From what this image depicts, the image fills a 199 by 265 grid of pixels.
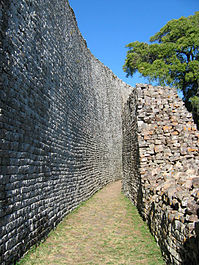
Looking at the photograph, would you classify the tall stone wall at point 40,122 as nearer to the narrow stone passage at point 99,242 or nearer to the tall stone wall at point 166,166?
the narrow stone passage at point 99,242

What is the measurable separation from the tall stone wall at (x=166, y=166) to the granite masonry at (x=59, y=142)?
0.07ft

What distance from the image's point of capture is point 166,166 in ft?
21.9

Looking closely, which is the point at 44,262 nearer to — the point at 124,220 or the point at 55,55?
the point at 124,220

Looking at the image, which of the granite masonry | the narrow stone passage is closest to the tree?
the granite masonry

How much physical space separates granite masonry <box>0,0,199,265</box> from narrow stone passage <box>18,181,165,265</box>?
25cm

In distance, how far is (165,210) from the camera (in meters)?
4.27

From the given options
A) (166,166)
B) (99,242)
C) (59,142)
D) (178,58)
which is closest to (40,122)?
(59,142)

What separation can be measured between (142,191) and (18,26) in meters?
5.18

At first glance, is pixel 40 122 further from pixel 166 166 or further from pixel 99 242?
pixel 166 166

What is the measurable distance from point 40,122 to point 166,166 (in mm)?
3682

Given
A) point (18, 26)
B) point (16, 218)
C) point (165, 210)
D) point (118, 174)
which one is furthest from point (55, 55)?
point (118, 174)

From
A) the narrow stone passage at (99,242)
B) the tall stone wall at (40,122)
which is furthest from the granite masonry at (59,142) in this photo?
the narrow stone passage at (99,242)

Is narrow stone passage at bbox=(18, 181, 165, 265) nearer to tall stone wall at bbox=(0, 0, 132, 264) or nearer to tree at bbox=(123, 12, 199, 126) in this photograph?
tall stone wall at bbox=(0, 0, 132, 264)

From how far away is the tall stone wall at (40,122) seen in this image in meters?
3.89
